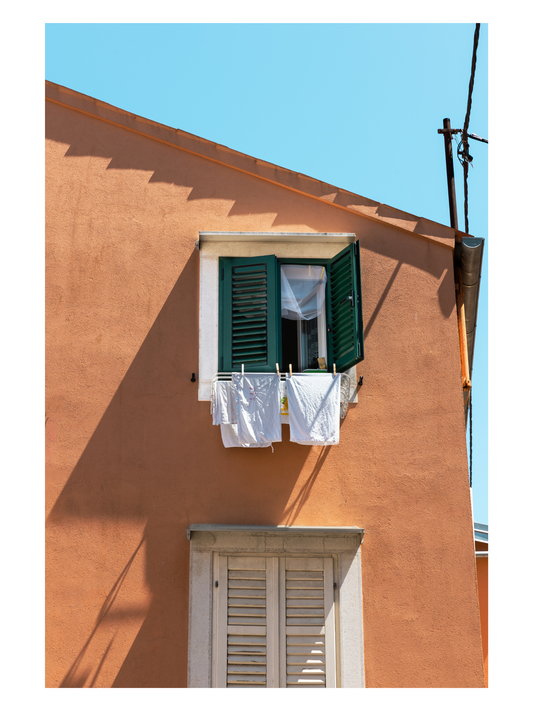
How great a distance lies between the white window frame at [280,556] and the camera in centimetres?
735

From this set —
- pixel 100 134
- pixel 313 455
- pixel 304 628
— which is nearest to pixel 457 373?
pixel 313 455

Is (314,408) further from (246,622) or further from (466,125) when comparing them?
(466,125)

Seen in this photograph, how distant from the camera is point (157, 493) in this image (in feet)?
25.6

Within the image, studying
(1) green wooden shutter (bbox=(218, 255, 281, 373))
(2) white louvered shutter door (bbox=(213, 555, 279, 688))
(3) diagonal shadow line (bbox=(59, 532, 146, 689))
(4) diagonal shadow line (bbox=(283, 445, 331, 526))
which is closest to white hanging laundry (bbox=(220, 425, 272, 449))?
(4) diagonal shadow line (bbox=(283, 445, 331, 526))

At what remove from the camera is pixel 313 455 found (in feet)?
26.2

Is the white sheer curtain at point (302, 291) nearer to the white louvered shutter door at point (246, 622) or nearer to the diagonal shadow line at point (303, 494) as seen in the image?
the diagonal shadow line at point (303, 494)

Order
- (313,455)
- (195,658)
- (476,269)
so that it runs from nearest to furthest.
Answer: (195,658), (313,455), (476,269)

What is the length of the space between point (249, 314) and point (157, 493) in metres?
2.28

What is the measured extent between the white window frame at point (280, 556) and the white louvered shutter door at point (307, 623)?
0.27 ft

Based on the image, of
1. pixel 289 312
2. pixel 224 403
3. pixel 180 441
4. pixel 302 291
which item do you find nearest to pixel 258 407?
pixel 224 403

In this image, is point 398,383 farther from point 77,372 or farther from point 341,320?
point 77,372

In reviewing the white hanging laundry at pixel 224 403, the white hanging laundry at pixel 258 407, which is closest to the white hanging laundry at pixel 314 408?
the white hanging laundry at pixel 258 407

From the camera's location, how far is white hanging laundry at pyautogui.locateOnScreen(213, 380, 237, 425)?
25.4ft

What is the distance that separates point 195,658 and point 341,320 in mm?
3961
